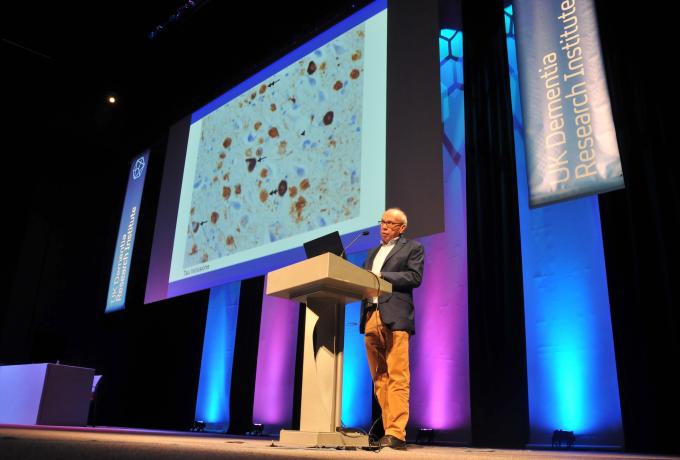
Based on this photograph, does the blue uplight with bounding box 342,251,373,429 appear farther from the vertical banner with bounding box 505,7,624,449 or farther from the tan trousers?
the tan trousers

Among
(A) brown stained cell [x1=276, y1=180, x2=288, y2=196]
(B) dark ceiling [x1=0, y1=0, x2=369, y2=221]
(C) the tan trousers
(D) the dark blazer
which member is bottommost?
(C) the tan trousers

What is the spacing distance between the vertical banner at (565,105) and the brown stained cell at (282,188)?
1802 mm

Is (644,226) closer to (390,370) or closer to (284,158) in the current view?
(390,370)

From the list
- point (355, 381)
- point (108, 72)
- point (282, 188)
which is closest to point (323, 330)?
point (282, 188)

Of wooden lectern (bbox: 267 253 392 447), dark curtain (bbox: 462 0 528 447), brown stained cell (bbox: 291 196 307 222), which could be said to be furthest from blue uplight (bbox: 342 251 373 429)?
wooden lectern (bbox: 267 253 392 447)

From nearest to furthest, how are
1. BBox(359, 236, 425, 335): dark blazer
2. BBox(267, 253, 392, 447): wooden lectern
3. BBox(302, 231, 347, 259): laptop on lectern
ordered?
1. BBox(267, 253, 392, 447): wooden lectern
2. BBox(302, 231, 347, 259): laptop on lectern
3. BBox(359, 236, 425, 335): dark blazer

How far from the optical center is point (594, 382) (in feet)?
10.3

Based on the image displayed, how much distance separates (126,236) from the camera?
6.78m

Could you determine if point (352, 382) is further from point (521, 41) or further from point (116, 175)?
point (116, 175)

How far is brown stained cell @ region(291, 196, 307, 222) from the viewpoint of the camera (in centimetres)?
396

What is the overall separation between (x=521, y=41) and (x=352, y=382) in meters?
2.78

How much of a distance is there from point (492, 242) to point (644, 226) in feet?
2.89

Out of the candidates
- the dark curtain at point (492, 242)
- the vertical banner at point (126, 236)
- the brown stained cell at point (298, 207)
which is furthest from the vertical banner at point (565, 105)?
the vertical banner at point (126, 236)

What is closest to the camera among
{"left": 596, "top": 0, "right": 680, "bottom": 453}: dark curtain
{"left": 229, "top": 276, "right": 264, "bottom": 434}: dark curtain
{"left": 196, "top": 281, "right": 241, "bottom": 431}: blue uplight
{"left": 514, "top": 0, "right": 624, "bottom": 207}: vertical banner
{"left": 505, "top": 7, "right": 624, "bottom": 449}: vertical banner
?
{"left": 596, "top": 0, "right": 680, "bottom": 453}: dark curtain
